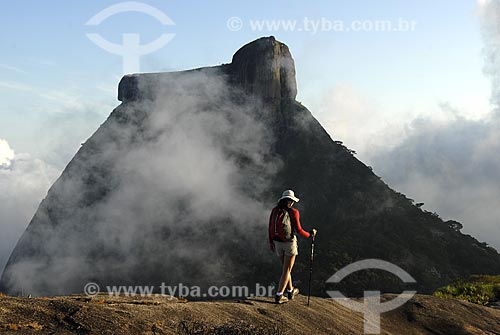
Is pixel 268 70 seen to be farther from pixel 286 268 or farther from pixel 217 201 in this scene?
pixel 286 268

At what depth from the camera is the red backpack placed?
1126 cm

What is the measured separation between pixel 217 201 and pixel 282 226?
401 ft

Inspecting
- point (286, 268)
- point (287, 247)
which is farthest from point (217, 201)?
point (287, 247)

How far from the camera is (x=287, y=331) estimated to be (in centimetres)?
967

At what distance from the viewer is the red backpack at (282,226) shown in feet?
36.9

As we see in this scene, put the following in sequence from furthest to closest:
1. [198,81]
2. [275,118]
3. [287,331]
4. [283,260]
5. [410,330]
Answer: [198,81], [275,118], [410,330], [283,260], [287,331]

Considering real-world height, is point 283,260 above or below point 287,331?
above

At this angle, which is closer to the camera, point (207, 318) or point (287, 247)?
point (207, 318)

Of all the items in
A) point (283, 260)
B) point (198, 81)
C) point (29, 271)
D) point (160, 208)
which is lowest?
point (29, 271)

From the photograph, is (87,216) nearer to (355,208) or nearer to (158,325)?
(355,208)

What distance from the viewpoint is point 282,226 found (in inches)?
443

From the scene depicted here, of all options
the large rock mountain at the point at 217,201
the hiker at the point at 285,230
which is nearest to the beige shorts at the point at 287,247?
the hiker at the point at 285,230

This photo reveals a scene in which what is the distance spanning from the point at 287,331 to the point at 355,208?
4580 inches

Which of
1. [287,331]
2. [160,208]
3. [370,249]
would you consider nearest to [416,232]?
[370,249]
